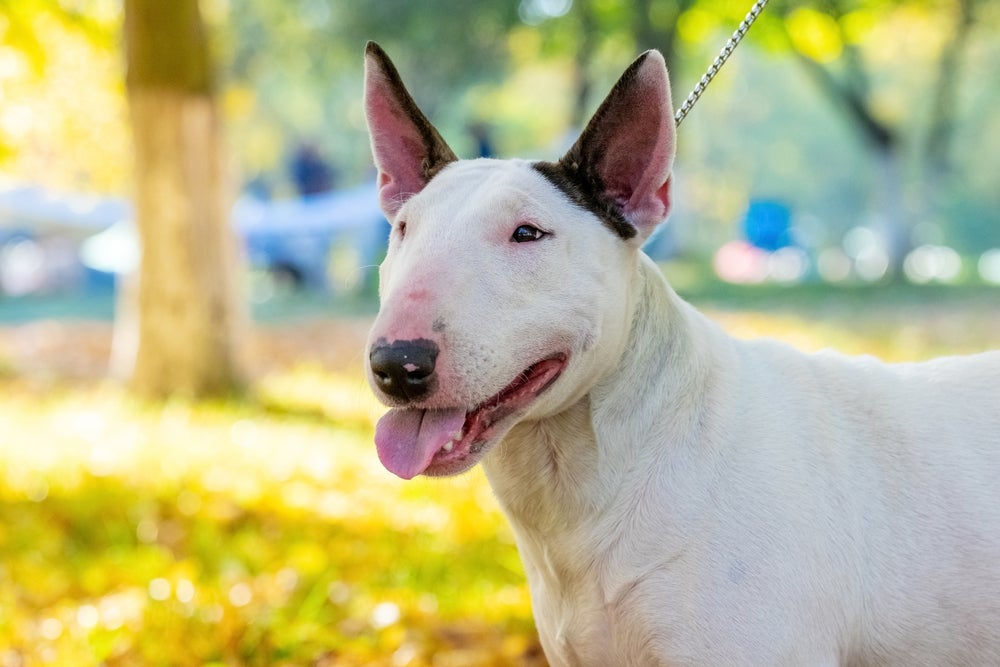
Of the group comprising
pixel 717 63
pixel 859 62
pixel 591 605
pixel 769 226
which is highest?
pixel 717 63

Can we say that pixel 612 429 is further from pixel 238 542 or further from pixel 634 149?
pixel 238 542

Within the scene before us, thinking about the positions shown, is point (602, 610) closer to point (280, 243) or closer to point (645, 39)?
point (645, 39)

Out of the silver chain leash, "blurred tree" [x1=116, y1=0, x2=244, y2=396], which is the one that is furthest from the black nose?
"blurred tree" [x1=116, y1=0, x2=244, y2=396]

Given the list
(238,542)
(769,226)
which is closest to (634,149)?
(238,542)

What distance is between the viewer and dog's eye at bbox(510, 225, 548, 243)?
229 centimetres

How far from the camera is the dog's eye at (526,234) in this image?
2.29 metres

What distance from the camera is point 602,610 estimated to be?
2.31m

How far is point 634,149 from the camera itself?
2363 millimetres

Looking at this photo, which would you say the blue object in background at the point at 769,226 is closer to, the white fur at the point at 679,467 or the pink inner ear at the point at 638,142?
the white fur at the point at 679,467

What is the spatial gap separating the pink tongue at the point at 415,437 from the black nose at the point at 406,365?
92mm

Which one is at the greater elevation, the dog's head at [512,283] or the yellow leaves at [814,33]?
the yellow leaves at [814,33]

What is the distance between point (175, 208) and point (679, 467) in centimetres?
608

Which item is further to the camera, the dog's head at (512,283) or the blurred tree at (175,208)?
the blurred tree at (175,208)

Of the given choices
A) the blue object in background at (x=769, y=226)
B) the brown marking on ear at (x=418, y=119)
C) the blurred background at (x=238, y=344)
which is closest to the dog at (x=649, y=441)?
the brown marking on ear at (x=418, y=119)
